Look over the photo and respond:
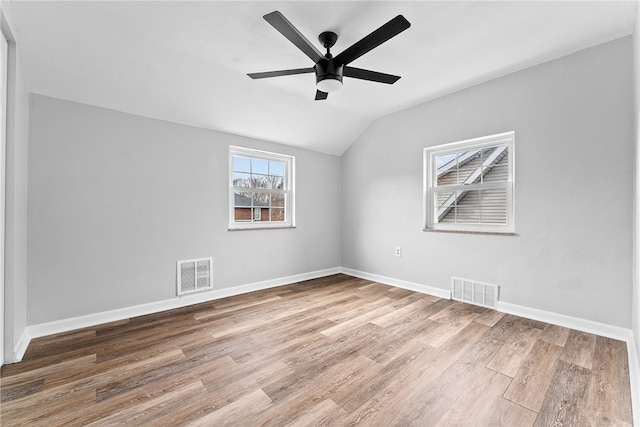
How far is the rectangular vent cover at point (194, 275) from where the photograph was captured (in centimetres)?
319

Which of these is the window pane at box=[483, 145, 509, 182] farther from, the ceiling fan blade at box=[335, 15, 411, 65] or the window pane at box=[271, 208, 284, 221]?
the window pane at box=[271, 208, 284, 221]

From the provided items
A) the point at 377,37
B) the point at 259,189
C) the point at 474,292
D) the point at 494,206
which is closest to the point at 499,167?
the point at 494,206

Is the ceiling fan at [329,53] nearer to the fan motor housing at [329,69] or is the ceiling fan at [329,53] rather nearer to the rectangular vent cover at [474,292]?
the fan motor housing at [329,69]

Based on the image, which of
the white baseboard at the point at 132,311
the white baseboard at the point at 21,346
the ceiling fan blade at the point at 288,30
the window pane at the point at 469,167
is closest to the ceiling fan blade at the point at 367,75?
the ceiling fan blade at the point at 288,30

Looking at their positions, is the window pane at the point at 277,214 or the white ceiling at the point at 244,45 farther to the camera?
the window pane at the point at 277,214

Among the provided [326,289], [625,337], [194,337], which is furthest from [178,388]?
[625,337]

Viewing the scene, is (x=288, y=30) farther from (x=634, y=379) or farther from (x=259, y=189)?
(x=634, y=379)

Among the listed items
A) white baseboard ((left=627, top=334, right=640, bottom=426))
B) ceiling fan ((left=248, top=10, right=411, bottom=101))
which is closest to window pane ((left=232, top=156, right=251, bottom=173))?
ceiling fan ((left=248, top=10, right=411, bottom=101))

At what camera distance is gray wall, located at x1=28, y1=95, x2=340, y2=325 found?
96.7 inches

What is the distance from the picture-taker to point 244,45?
2.36 m

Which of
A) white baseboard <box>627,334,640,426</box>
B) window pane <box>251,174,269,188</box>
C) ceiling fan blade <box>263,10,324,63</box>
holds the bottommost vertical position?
white baseboard <box>627,334,640,426</box>

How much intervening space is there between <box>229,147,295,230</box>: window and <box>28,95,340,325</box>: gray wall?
0.15 metres

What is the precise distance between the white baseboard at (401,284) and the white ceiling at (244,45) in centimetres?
247

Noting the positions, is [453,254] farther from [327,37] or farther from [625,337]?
[327,37]
